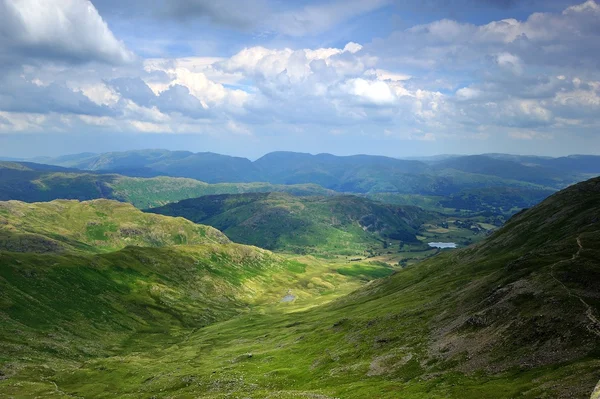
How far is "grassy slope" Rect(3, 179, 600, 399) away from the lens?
71188 millimetres

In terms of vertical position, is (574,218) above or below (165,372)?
above

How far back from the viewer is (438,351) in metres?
92.9

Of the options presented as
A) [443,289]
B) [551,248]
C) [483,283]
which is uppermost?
[551,248]

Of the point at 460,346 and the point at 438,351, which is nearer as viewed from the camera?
the point at 460,346

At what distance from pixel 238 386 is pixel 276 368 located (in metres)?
19.9

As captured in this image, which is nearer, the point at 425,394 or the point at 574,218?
the point at 425,394

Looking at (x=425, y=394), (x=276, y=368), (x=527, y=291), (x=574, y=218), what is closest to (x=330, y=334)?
(x=276, y=368)

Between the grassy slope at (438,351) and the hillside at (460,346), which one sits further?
the grassy slope at (438,351)

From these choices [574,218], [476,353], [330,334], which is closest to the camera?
[476,353]

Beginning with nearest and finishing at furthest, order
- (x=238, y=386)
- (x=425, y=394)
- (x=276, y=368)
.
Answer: (x=425, y=394) < (x=238, y=386) < (x=276, y=368)

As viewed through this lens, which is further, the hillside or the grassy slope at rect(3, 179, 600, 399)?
the grassy slope at rect(3, 179, 600, 399)

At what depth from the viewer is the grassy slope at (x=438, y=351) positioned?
71.2m

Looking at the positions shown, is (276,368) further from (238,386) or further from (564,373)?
(564,373)

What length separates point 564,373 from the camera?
2445 inches
